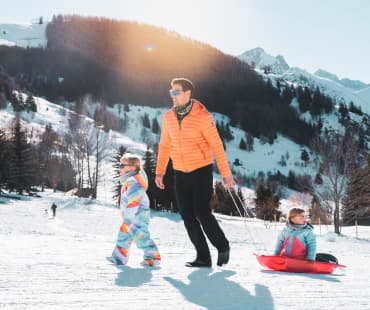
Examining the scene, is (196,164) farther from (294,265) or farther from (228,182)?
(294,265)

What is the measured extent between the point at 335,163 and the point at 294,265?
67.6 ft

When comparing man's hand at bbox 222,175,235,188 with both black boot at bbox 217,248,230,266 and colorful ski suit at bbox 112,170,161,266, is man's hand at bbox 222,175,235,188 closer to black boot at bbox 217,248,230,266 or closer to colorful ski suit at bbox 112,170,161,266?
black boot at bbox 217,248,230,266

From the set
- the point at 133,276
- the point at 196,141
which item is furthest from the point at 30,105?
the point at 133,276

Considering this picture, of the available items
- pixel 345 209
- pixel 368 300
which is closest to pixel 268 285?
pixel 368 300

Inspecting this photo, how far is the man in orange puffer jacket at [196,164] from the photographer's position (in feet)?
12.2

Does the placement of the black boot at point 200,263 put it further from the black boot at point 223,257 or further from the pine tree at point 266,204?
the pine tree at point 266,204

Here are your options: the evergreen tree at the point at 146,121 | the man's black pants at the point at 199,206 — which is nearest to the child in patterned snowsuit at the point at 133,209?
the man's black pants at the point at 199,206

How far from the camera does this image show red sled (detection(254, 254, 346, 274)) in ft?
12.3

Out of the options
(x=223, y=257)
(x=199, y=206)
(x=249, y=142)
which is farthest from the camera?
(x=249, y=142)

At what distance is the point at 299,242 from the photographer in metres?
3.95

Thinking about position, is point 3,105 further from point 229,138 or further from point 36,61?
point 229,138

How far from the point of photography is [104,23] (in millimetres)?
172000

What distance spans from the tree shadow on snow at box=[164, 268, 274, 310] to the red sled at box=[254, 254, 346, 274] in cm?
77

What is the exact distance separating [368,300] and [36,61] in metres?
165
